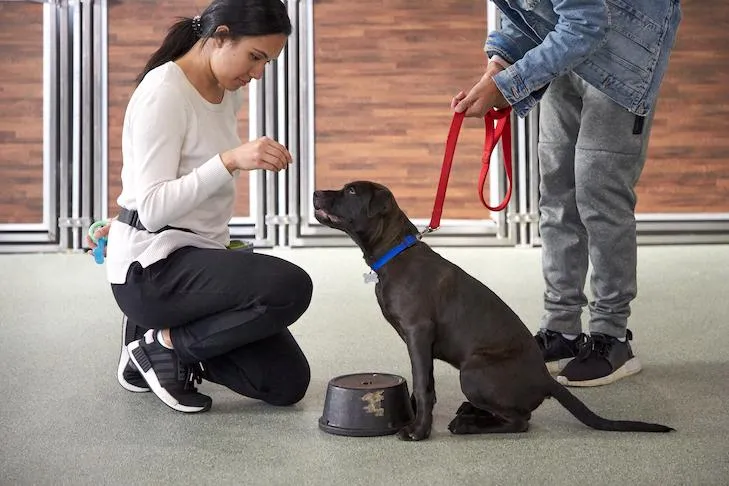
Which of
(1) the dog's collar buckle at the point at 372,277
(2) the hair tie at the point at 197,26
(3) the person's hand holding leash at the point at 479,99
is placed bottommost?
(1) the dog's collar buckle at the point at 372,277

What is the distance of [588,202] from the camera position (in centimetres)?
248

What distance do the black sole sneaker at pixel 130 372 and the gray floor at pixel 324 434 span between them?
0.12 feet

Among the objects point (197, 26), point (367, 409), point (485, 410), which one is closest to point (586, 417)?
point (485, 410)

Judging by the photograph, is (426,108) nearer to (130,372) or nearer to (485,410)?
(130,372)

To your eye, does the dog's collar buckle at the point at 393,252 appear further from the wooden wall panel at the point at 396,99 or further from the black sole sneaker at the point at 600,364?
the wooden wall panel at the point at 396,99

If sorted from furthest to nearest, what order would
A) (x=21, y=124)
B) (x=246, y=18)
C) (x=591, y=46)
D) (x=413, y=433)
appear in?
(x=21, y=124) < (x=591, y=46) < (x=246, y=18) < (x=413, y=433)

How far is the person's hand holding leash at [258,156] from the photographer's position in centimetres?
201

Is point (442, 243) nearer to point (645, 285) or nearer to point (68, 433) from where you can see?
point (645, 285)

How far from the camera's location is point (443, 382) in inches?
97.3

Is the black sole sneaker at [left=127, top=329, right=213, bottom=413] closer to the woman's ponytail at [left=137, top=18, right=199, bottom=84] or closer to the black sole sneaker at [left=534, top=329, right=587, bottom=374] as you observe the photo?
the woman's ponytail at [left=137, top=18, right=199, bottom=84]

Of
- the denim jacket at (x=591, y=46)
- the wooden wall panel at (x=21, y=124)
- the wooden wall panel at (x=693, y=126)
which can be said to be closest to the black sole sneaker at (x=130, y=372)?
the denim jacket at (x=591, y=46)

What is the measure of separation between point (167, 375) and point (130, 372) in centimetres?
22

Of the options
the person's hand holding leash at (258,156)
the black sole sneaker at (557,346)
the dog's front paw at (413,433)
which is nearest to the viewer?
the dog's front paw at (413,433)

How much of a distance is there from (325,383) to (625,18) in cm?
125
